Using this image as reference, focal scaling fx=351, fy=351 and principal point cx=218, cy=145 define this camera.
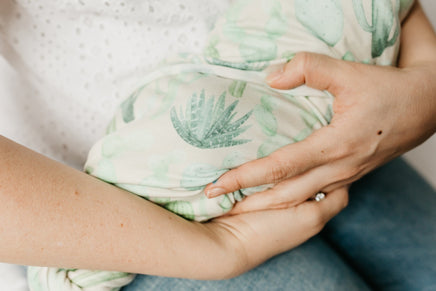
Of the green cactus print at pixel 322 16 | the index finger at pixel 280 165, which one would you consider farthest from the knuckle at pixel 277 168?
the green cactus print at pixel 322 16

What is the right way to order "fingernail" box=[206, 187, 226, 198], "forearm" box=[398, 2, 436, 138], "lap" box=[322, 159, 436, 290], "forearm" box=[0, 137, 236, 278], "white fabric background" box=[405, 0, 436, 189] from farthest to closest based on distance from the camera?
1. "white fabric background" box=[405, 0, 436, 189]
2. "lap" box=[322, 159, 436, 290]
3. "forearm" box=[398, 2, 436, 138]
4. "fingernail" box=[206, 187, 226, 198]
5. "forearm" box=[0, 137, 236, 278]

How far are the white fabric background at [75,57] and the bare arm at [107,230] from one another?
18 centimetres

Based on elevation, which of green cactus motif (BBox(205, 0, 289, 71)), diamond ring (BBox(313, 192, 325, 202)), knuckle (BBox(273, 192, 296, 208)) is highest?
green cactus motif (BBox(205, 0, 289, 71))

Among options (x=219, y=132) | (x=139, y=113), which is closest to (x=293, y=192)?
(x=219, y=132)

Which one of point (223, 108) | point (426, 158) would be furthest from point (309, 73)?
point (426, 158)

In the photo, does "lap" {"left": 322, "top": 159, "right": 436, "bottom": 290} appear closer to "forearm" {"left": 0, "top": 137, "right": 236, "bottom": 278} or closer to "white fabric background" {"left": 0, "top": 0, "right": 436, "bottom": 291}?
"forearm" {"left": 0, "top": 137, "right": 236, "bottom": 278}

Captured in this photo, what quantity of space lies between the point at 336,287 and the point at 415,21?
1.85 feet

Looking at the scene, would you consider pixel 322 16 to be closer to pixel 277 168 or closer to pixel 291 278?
pixel 277 168

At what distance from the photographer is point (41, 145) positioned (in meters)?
0.61

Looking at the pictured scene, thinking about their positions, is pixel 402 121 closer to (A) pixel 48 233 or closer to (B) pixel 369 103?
(B) pixel 369 103

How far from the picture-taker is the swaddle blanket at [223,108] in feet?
1.65

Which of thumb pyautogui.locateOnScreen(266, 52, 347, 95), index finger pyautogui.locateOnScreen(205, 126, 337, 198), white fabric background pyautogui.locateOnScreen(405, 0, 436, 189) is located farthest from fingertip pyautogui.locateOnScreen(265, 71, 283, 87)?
white fabric background pyautogui.locateOnScreen(405, 0, 436, 189)

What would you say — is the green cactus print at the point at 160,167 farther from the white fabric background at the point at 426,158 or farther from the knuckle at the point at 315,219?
the white fabric background at the point at 426,158

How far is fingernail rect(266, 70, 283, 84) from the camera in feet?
1.77
